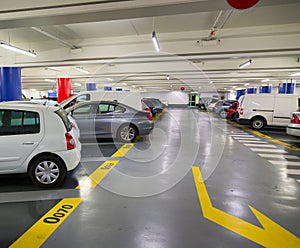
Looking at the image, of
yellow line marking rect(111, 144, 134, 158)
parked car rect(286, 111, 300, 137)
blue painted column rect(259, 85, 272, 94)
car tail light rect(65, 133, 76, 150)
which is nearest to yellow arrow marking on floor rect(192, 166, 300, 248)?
car tail light rect(65, 133, 76, 150)

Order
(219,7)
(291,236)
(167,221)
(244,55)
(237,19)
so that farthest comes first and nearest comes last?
1. (244,55)
2. (237,19)
3. (219,7)
4. (167,221)
5. (291,236)

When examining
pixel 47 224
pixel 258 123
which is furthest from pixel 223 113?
pixel 47 224

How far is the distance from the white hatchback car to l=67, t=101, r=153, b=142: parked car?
2898 mm

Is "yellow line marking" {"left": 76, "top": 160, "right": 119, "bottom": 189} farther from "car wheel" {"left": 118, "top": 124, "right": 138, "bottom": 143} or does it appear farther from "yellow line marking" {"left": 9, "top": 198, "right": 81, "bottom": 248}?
"car wheel" {"left": 118, "top": 124, "right": 138, "bottom": 143}

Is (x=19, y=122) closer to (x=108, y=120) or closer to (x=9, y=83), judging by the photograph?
(x=108, y=120)

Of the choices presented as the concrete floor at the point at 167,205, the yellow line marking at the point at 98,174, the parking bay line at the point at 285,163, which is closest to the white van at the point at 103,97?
the concrete floor at the point at 167,205

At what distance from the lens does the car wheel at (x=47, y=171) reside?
10.8ft

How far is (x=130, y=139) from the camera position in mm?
6801

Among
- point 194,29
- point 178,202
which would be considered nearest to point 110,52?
point 194,29

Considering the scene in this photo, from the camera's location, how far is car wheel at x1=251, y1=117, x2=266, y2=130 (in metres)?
9.73

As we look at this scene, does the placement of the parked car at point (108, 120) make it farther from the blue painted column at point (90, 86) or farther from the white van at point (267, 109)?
the blue painted column at point (90, 86)

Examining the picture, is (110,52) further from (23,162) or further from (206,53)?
(23,162)

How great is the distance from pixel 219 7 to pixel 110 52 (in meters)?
5.30

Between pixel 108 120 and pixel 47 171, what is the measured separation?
10.6 feet
